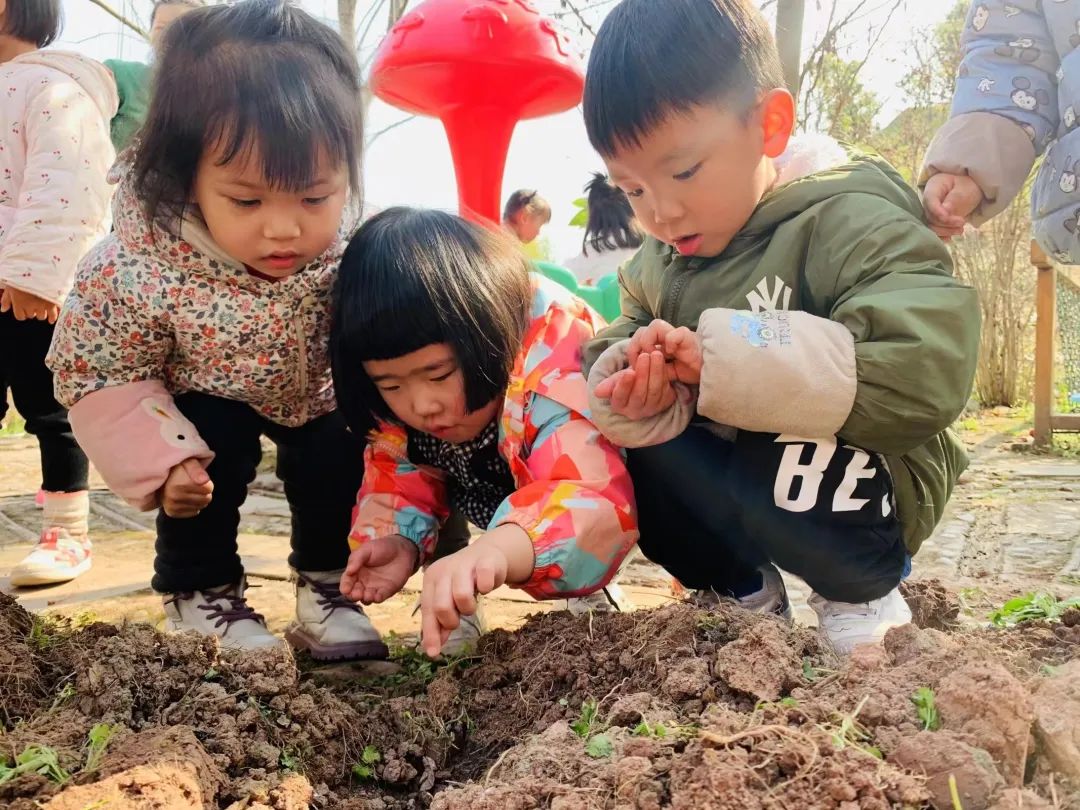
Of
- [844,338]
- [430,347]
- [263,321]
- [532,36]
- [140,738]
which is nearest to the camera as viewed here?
[140,738]

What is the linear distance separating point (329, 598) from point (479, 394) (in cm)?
64

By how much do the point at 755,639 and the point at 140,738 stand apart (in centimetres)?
84

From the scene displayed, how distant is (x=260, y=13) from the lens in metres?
1.89

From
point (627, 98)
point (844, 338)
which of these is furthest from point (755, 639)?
point (627, 98)

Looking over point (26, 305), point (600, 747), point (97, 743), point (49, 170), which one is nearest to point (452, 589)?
point (600, 747)

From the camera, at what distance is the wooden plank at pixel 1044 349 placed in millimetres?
5422

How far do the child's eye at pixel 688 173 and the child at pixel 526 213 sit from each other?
216 inches

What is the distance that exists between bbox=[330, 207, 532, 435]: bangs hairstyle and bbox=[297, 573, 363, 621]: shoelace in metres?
0.46

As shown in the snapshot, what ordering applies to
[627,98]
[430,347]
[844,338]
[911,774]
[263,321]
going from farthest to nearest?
[263,321] → [430,347] → [627,98] → [844,338] → [911,774]

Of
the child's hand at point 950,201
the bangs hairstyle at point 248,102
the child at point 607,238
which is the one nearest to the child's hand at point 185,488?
the bangs hairstyle at point 248,102

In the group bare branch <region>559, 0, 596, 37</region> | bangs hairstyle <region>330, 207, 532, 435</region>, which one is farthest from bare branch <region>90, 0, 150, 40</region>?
bangs hairstyle <region>330, 207, 532, 435</region>

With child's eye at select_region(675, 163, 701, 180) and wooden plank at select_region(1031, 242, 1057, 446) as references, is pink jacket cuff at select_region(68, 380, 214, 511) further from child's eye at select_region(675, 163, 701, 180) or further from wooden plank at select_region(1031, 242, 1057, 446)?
wooden plank at select_region(1031, 242, 1057, 446)

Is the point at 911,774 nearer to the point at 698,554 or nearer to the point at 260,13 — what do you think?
the point at 698,554

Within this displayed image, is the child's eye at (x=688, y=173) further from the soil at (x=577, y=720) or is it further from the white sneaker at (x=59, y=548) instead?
the white sneaker at (x=59, y=548)
